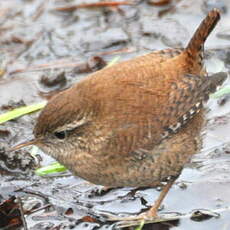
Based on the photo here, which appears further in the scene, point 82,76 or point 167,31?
point 167,31

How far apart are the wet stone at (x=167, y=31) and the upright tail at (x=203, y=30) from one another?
199 cm

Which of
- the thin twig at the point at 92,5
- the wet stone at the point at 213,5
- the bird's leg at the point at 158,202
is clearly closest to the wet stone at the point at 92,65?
the thin twig at the point at 92,5

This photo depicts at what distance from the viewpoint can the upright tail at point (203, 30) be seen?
5668 millimetres

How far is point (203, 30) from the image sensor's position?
5.69 meters

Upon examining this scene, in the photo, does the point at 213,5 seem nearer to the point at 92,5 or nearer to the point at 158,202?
the point at 92,5

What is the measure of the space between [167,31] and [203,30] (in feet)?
7.53

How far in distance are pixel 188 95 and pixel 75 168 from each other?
1102mm

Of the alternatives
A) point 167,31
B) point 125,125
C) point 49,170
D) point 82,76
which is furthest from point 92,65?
point 125,125

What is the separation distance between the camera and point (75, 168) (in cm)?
533

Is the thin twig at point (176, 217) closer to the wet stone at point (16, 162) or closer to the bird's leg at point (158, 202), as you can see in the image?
the bird's leg at point (158, 202)

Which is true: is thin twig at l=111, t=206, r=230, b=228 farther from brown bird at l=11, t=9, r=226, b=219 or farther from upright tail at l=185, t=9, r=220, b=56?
upright tail at l=185, t=9, r=220, b=56

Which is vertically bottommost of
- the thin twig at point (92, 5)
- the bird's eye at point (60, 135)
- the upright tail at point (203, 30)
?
the bird's eye at point (60, 135)

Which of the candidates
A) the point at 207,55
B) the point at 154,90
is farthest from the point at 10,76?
the point at 154,90

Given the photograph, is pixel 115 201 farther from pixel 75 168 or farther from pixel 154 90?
pixel 154 90
